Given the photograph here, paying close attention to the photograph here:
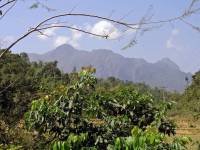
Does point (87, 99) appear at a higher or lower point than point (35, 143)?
higher

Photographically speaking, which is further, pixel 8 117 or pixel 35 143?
pixel 8 117

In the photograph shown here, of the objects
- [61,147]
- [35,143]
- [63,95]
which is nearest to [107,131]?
[63,95]

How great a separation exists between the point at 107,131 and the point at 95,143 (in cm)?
36

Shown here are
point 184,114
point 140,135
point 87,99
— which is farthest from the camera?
point 184,114

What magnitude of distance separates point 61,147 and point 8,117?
6.40 metres

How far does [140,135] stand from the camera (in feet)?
15.5

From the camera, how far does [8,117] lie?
11078 millimetres

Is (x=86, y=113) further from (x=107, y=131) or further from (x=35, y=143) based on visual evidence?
(x=35, y=143)

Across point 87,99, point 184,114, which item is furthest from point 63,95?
point 184,114

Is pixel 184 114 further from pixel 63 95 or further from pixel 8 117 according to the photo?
pixel 63 95

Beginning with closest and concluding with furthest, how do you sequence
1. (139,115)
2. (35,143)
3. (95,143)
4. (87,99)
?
(95,143) < (87,99) < (139,115) < (35,143)

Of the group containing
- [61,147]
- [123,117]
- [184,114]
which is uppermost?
[184,114]

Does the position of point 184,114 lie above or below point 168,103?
above

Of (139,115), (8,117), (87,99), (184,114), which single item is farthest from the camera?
(184,114)
